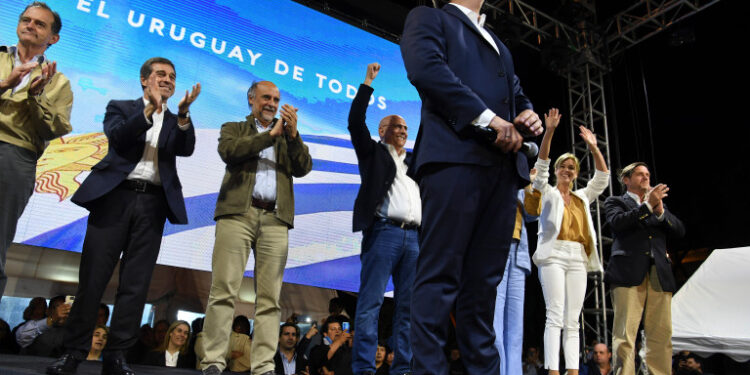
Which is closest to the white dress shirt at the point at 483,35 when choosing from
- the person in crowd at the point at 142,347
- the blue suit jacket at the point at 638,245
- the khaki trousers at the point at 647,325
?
the blue suit jacket at the point at 638,245

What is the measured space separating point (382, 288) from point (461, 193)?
4.71ft

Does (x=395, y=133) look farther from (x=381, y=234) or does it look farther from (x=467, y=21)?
(x=467, y=21)

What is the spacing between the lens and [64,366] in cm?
202

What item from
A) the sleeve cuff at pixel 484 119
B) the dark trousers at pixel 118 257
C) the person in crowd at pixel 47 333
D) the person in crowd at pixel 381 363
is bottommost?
the person in crowd at pixel 381 363

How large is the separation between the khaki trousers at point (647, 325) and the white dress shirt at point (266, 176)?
215cm

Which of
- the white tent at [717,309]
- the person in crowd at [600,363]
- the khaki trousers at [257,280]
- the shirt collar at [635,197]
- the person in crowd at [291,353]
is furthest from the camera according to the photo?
the white tent at [717,309]

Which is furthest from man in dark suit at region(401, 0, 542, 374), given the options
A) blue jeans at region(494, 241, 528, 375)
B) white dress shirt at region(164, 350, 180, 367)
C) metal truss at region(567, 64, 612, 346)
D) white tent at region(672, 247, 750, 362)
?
white tent at region(672, 247, 750, 362)

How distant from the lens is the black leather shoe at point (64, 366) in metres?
1.96

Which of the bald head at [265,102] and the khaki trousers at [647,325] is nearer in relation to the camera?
the bald head at [265,102]

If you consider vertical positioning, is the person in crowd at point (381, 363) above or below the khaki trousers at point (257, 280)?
below

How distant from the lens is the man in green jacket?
8.36ft

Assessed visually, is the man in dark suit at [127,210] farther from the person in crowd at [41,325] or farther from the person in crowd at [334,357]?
the person in crowd at [334,357]

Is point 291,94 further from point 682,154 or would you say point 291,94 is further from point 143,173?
point 682,154

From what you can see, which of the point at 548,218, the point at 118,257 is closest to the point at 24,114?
the point at 118,257
